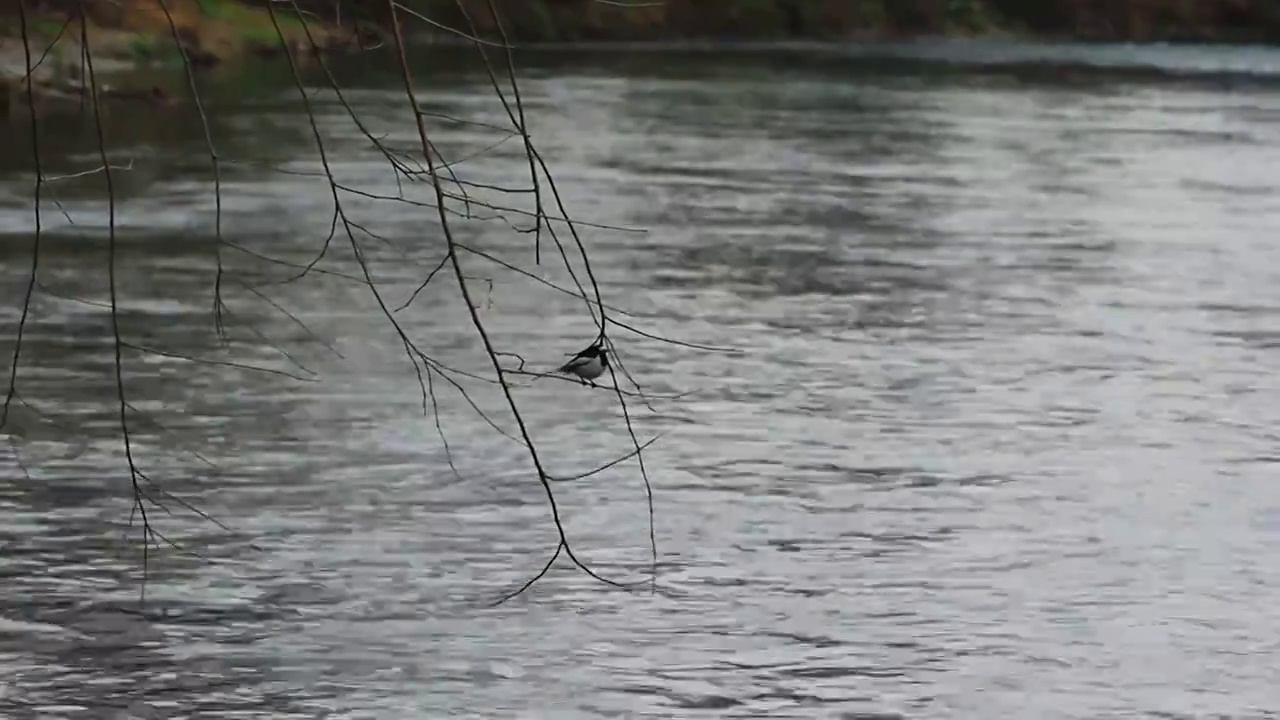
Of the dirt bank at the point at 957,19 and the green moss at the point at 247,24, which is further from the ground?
the green moss at the point at 247,24

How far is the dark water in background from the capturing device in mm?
8188

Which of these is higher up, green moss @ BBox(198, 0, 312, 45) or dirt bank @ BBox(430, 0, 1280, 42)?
green moss @ BBox(198, 0, 312, 45)

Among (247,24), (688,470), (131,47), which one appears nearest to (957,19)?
(247,24)

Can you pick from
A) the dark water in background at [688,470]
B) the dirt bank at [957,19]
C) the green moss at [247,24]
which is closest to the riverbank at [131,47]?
the green moss at [247,24]

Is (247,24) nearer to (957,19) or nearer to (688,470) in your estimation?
(957,19)

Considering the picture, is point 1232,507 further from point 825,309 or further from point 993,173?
point 993,173

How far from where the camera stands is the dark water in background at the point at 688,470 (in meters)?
8.19

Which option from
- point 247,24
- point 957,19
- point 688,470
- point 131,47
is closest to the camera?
point 688,470

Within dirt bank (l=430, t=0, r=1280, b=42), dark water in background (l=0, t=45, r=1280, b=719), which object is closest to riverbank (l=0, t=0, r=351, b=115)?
dark water in background (l=0, t=45, r=1280, b=719)

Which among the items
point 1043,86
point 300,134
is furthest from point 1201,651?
point 1043,86

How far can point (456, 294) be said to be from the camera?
1770cm

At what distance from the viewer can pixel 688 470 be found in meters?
11.4

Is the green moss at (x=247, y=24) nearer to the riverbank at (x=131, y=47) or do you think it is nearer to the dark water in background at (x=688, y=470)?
the riverbank at (x=131, y=47)

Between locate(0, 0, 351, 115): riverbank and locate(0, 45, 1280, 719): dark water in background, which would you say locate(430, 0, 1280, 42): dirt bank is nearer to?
locate(0, 0, 351, 115): riverbank
